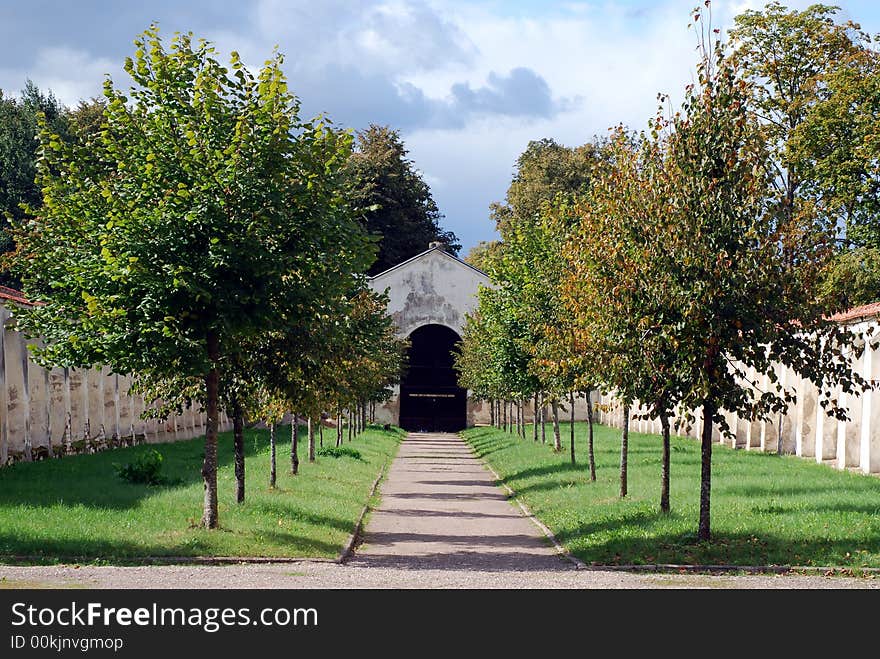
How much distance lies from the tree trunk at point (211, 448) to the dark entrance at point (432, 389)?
52.8 m

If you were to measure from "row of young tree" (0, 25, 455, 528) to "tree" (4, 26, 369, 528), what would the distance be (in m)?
0.02

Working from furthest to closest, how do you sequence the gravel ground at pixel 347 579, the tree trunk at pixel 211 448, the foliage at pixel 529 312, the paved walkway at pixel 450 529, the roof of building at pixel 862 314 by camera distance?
the roof of building at pixel 862 314, the foliage at pixel 529 312, the tree trunk at pixel 211 448, the paved walkway at pixel 450 529, the gravel ground at pixel 347 579

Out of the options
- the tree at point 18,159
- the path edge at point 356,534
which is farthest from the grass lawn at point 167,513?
the tree at point 18,159

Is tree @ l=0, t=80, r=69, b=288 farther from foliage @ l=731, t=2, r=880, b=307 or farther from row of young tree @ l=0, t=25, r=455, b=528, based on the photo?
row of young tree @ l=0, t=25, r=455, b=528

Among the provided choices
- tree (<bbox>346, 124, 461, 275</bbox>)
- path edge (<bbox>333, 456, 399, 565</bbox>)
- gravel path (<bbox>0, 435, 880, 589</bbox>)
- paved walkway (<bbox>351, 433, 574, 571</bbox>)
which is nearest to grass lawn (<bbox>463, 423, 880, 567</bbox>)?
paved walkway (<bbox>351, 433, 574, 571</bbox>)

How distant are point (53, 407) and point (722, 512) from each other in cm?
2075

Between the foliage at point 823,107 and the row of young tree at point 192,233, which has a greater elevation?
the foliage at point 823,107

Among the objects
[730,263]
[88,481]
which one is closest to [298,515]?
[88,481]

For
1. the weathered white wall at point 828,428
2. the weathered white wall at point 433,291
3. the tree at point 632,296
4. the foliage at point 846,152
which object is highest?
the foliage at point 846,152

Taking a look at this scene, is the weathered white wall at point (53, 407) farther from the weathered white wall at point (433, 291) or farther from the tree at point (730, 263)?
the weathered white wall at point (433, 291)

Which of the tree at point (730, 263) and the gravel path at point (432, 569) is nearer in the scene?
the gravel path at point (432, 569)

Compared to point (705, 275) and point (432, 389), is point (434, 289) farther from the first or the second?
point (705, 275)

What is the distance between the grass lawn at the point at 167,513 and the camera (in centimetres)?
1566

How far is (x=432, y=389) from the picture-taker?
72000 millimetres
